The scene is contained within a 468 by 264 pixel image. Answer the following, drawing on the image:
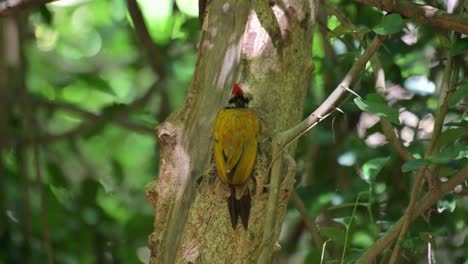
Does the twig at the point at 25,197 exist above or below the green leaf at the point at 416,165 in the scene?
below

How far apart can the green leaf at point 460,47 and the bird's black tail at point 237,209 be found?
1.02 meters

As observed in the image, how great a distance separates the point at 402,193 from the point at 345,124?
2.31ft

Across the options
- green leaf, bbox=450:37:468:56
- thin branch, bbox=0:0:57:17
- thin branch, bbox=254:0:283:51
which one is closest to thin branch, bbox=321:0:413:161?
green leaf, bbox=450:37:468:56

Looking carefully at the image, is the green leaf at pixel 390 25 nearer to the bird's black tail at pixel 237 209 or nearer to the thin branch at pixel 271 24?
the thin branch at pixel 271 24

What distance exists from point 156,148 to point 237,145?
2588 mm

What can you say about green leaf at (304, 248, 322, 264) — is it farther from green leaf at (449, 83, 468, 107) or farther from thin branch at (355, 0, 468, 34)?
thin branch at (355, 0, 468, 34)

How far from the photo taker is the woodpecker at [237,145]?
8.93 feet

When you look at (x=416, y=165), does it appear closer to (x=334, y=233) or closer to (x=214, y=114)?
(x=334, y=233)

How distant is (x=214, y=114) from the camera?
2.89 meters

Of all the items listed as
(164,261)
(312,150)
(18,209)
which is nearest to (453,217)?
(312,150)

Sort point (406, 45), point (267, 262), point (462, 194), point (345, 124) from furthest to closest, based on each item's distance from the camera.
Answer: point (345, 124) → point (406, 45) → point (462, 194) → point (267, 262)

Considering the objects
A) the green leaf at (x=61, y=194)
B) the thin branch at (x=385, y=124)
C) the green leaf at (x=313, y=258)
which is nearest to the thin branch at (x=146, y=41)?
the green leaf at (x=61, y=194)

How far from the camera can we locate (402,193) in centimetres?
419

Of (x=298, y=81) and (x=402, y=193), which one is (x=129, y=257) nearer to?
(x=402, y=193)
